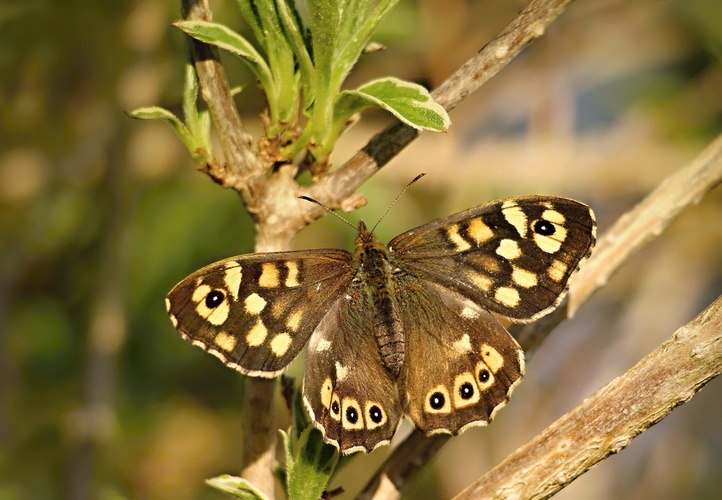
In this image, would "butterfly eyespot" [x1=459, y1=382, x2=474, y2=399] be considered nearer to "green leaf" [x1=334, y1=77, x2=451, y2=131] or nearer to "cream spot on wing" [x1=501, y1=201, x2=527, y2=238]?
"cream spot on wing" [x1=501, y1=201, x2=527, y2=238]

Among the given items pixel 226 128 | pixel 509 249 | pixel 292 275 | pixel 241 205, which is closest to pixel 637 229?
pixel 509 249

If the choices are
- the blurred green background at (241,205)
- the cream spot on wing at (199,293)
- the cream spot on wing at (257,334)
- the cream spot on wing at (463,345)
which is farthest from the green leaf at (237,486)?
the blurred green background at (241,205)

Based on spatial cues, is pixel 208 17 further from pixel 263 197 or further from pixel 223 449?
pixel 223 449

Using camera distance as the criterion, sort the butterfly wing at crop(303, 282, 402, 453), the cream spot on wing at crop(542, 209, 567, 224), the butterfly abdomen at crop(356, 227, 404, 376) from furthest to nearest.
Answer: the butterfly abdomen at crop(356, 227, 404, 376), the cream spot on wing at crop(542, 209, 567, 224), the butterfly wing at crop(303, 282, 402, 453)

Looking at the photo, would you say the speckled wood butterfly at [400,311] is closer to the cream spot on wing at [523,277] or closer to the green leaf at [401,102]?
the cream spot on wing at [523,277]

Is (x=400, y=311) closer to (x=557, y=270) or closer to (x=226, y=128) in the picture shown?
(x=557, y=270)

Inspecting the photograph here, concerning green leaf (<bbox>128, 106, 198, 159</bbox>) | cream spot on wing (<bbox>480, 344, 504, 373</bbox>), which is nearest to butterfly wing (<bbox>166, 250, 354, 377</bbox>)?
green leaf (<bbox>128, 106, 198, 159</bbox>)

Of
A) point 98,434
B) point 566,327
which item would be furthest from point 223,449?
point 566,327

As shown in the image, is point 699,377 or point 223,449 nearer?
point 699,377
